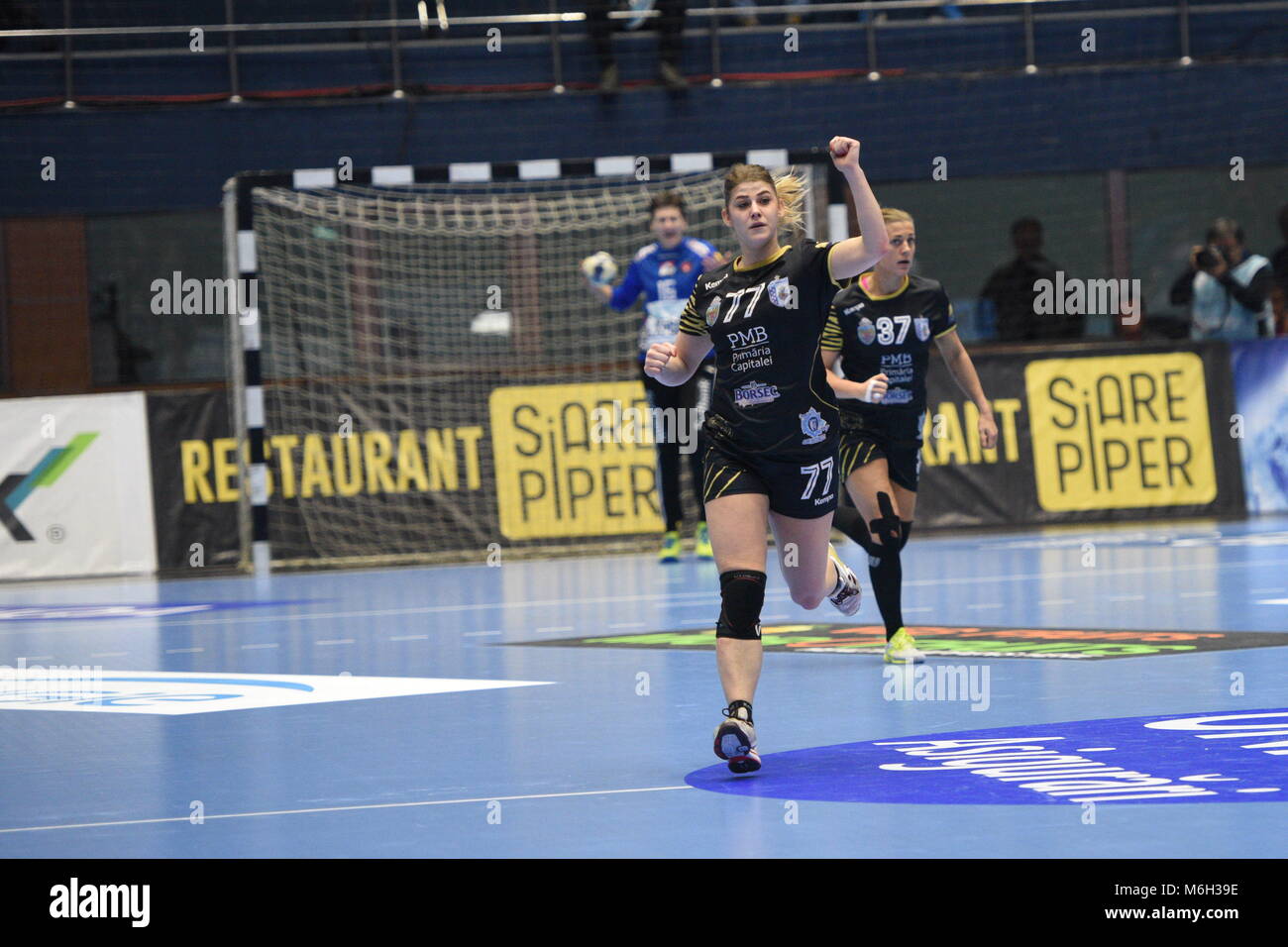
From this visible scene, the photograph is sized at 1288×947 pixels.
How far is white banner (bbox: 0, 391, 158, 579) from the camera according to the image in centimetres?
1636

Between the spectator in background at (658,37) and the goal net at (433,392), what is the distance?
1772mm

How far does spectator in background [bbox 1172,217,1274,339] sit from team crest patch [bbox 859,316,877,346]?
10800 millimetres

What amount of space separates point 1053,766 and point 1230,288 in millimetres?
14067

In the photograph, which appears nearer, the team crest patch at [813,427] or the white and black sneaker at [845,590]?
the team crest patch at [813,427]

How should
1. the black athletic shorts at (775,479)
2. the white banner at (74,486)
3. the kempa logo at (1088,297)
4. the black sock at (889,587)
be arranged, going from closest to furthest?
the black athletic shorts at (775,479) → the black sock at (889,587) → the white banner at (74,486) → the kempa logo at (1088,297)

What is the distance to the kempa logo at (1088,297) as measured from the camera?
64.2ft

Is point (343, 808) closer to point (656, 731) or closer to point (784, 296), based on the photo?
point (656, 731)
